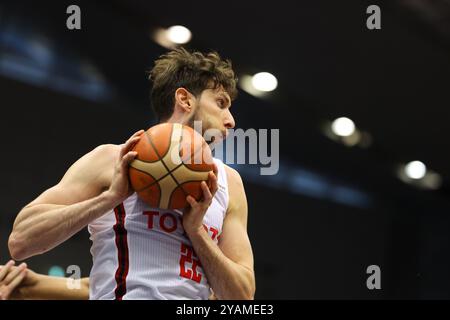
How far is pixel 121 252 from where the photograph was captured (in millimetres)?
2305

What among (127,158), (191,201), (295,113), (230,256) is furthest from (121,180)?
(295,113)

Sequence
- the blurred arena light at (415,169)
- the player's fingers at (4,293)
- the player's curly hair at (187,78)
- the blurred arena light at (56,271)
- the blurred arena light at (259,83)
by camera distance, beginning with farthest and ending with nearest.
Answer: the blurred arena light at (415,169), the blurred arena light at (259,83), the blurred arena light at (56,271), the player's fingers at (4,293), the player's curly hair at (187,78)

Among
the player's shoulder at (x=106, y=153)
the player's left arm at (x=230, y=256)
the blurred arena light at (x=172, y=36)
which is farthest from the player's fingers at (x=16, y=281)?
the blurred arena light at (x=172, y=36)

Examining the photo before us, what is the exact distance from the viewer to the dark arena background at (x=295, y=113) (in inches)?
289

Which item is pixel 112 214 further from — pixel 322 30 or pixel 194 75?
pixel 322 30

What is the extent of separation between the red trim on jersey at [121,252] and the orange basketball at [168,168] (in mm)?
187

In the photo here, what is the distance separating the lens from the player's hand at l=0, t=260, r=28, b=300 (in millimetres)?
3012

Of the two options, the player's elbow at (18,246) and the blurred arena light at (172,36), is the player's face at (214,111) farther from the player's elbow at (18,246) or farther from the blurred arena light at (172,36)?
the blurred arena light at (172,36)

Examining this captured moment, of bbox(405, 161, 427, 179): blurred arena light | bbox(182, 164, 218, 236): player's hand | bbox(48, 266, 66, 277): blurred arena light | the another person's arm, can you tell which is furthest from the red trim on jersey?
bbox(405, 161, 427, 179): blurred arena light

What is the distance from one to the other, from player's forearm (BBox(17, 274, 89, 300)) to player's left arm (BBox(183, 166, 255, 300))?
3.10 ft

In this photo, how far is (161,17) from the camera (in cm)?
727

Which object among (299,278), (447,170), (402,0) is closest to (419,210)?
(447,170)
